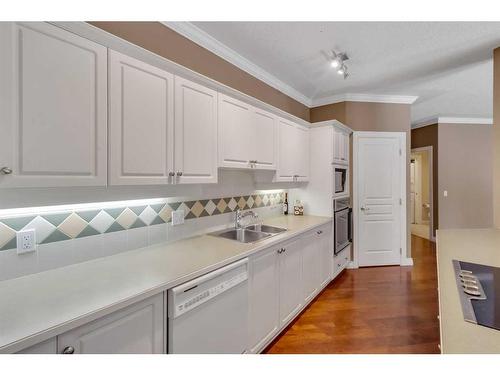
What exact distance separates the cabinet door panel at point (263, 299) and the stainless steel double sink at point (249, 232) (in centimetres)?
40

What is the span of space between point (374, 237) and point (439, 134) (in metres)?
3.11

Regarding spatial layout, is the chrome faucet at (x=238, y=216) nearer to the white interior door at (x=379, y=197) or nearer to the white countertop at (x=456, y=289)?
the white countertop at (x=456, y=289)

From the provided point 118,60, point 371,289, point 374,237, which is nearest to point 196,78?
point 118,60

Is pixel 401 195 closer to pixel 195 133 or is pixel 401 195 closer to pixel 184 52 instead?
pixel 195 133

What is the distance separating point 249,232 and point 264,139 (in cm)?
95

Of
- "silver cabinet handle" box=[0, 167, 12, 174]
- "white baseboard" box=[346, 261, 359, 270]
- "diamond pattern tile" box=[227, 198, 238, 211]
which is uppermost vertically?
"silver cabinet handle" box=[0, 167, 12, 174]

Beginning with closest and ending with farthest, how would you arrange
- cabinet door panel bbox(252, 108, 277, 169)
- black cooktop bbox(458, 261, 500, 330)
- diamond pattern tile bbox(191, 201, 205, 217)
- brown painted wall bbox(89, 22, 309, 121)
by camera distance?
black cooktop bbox(458, 261, 500, 330) < brown painted wall bbox(89, 22, 309, 121) < diamond pattern tile bbox(191, 201, 205, 217) < cabinet door panel bbox(252, 108, 277, 169)

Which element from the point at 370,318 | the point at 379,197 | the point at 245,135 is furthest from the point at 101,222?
the point at 379,197

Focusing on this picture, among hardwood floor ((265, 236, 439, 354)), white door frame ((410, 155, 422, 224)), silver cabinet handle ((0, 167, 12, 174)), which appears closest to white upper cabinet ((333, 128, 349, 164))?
hardwood floor ((265, 236, 439, 354))

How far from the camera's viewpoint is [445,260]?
4.64 feet

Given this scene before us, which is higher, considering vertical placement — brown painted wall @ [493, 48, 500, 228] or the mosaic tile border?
brown painted wall @ [493, 48, 500, 228]

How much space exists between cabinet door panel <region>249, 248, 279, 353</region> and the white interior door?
7.33 feet

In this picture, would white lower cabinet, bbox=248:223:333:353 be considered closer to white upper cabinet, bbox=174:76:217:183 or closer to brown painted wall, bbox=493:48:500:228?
white upper cabinet, bbox=174:76:217:183

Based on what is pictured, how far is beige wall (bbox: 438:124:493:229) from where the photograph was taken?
16.9ft
